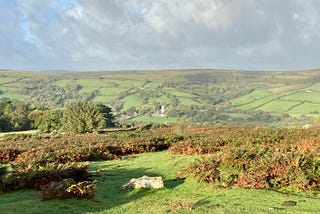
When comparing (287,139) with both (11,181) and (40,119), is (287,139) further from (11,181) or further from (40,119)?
(40,119)

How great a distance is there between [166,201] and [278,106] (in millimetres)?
131457

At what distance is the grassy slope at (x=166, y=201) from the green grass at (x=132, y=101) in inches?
5400

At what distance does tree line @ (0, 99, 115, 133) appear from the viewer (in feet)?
163

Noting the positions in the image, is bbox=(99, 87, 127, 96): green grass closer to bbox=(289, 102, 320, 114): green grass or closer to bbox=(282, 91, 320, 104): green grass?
bbox=(282, 91, 320, 104): green grass

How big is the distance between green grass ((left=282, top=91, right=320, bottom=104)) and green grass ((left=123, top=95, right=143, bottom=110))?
57.3 metres

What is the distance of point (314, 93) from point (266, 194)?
14745 cm

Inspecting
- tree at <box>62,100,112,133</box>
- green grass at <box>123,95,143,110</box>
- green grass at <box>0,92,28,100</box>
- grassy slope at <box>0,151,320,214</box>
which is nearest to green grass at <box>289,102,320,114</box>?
green grass at <box>123,95,143,110</box>

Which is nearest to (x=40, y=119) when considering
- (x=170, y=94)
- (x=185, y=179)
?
(x=185, y=179)

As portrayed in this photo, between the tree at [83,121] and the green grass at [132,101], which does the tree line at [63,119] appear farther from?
the green grass at [132,101]

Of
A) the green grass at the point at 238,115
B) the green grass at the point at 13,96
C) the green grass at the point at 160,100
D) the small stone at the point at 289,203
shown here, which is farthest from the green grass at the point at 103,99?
the small stone at the point at 289,203

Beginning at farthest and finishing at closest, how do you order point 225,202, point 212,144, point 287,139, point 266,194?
point 287,139 → point 212,144 → point 266,194 → point 225,202

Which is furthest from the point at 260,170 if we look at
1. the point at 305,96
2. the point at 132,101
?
the point at 132,101

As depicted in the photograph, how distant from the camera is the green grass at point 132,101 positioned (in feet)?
505

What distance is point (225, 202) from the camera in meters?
12.0
